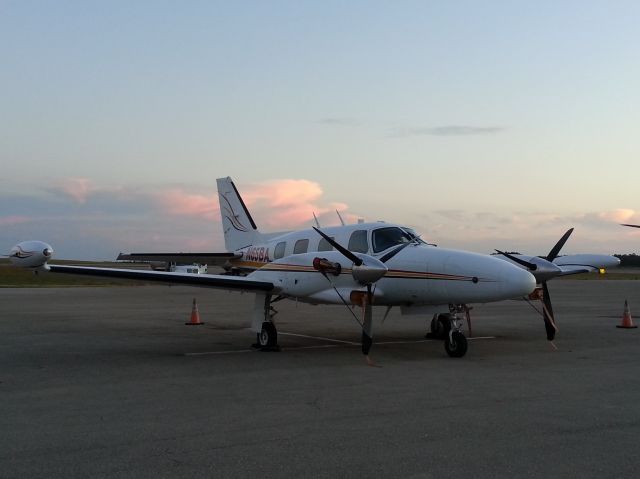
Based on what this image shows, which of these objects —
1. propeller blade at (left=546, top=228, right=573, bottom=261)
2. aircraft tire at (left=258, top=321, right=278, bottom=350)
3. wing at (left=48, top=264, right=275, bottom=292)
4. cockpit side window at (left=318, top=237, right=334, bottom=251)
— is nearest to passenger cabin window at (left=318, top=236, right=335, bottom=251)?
cockpit side window at (left=318, top=237, right=334, bottom=251)

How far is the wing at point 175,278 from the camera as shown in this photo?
12023 millimetres

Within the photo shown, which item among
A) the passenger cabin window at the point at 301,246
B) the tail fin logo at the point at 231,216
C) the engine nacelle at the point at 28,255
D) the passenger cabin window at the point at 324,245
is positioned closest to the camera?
the engine nacelle at the point at 28,255

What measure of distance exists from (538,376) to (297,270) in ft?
16.7

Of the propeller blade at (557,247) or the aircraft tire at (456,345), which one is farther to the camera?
the propeller blade at (557,247)

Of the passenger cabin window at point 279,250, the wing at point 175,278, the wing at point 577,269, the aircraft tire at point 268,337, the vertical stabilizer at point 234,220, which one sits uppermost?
the vertical stabilizer at point 234,220

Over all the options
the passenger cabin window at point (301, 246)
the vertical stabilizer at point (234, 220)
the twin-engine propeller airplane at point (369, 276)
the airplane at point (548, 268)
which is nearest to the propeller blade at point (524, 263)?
the airplane at point (548, 268)

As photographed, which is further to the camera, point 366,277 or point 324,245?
point 324,245

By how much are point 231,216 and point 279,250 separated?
5.10 meters

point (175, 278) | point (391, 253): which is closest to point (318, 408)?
point (391, 253)

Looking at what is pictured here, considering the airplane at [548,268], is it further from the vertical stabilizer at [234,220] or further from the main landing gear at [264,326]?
the vertical stabilizer at [234,220]

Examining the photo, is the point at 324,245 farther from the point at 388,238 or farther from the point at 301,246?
the point at 388,238

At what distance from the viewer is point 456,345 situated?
443 inches

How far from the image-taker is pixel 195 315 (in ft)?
61.1

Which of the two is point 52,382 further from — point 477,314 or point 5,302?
point 5,302
